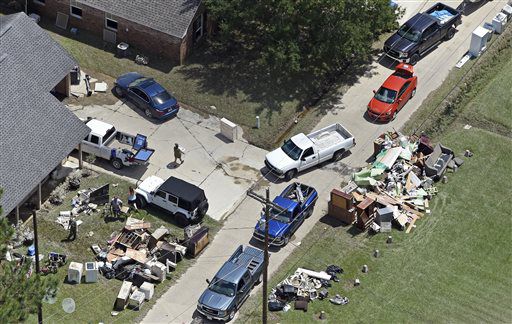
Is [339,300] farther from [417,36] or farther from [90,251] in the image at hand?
[417,36]

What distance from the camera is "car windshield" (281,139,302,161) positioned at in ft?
179

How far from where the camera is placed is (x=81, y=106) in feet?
192

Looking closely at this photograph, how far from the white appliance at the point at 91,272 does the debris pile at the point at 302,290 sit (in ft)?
25.1

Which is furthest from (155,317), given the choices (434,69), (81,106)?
(434,69)

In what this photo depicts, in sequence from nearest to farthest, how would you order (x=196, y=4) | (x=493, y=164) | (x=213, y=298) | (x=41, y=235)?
(x=213, y=298) → (x=41, y=235) → (x=493, y=164) → (x=196, y=4)

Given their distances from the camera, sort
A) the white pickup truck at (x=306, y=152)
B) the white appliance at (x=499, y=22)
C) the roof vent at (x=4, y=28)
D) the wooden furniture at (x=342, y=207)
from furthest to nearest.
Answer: the white appliance at (x=499, y=22)
the roof vent at (x=4, y=28)
the white pickup truck at (x=306, y=152)
the wooden furniture at (x=342, y=207)

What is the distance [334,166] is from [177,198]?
9.01 metres

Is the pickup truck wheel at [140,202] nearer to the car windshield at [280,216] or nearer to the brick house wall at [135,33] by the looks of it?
the car windshield at [280,216]

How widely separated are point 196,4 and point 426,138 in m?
14.6

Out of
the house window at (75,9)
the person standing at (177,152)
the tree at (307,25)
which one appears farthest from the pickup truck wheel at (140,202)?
the house window at (75,9)

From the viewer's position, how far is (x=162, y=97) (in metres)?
57.7

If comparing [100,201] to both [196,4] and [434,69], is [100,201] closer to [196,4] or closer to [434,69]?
[196,4]

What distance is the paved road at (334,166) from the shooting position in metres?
48.4

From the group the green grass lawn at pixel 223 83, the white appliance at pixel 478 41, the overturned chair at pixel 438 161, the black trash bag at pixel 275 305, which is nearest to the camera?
the black trash bag at pixel 275 305
